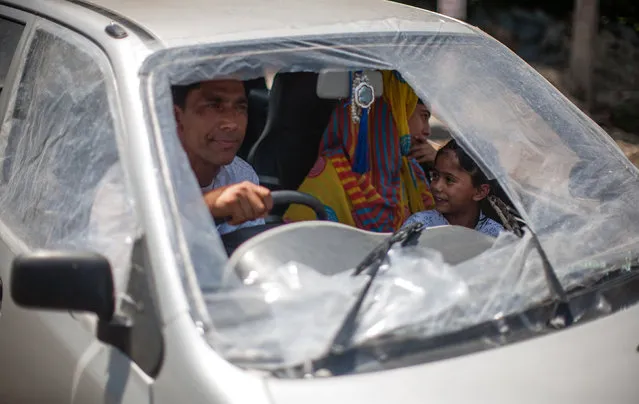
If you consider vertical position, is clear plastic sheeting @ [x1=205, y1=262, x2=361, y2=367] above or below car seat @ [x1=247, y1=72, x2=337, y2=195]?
below

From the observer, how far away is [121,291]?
2311 millimetres

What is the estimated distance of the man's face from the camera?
121 inches

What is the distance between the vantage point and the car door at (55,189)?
93.0 inches

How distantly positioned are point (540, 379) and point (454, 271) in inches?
15.4

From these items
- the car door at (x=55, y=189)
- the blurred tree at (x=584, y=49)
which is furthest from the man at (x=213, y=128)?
the blurred tree at (x=584, y=49)

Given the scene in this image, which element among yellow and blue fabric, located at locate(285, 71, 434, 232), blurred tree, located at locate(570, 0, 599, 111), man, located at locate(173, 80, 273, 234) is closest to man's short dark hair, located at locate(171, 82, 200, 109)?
man, located at locate(173, 80, 273, 234)

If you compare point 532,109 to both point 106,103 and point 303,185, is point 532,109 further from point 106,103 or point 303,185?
point 106,103

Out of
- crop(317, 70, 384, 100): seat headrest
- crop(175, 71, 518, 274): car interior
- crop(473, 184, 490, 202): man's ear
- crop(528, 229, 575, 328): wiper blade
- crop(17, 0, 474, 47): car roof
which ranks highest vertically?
crop(17, 0, 474, 47): car roof

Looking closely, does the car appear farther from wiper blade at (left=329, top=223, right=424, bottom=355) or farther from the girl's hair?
the girl's hair

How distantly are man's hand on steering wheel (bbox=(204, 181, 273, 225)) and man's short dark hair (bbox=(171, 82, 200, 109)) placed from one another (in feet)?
0.96

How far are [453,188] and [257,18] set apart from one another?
3.16 feet

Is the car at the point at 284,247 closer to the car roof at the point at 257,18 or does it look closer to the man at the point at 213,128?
the car roof at the point at 257,18

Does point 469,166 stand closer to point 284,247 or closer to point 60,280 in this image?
point 284,247

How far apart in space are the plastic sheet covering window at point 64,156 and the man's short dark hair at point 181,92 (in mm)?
192
